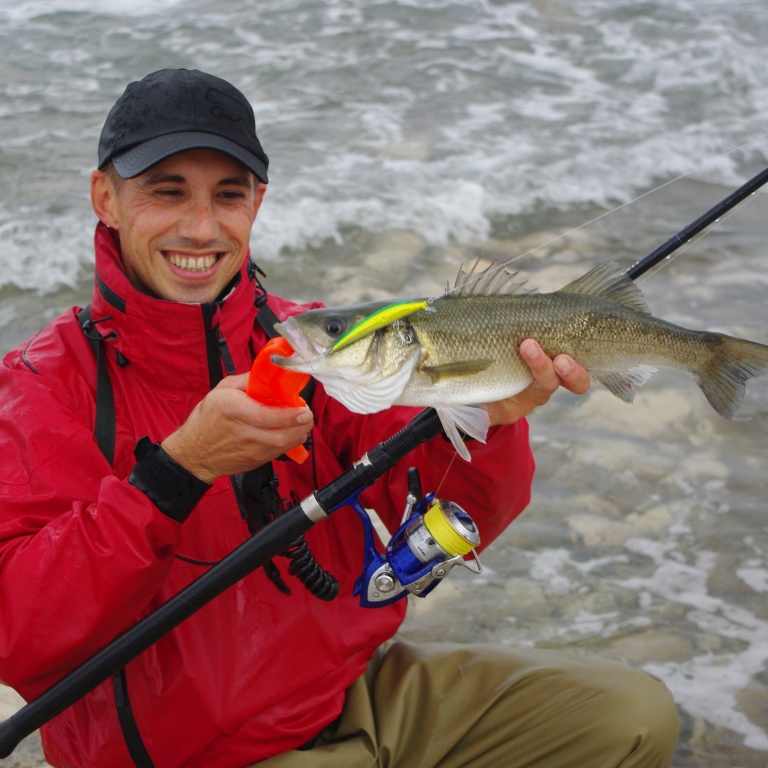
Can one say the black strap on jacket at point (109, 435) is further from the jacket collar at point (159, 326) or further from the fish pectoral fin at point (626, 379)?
the fish pectoral fin at point (626, 379)

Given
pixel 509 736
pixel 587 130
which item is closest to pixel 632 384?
pixel 509 736

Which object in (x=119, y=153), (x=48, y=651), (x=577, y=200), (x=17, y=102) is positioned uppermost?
(x=119, y=153)

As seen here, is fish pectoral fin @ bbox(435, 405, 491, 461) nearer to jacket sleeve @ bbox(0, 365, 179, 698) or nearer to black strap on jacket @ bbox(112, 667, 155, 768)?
jacket sleeve @ bbox(0, 365, 179, 698)

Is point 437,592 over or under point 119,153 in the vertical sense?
under

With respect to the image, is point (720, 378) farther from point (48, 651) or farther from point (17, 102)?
point (17, 102)

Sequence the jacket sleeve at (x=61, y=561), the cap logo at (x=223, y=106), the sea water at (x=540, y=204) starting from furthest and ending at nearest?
the sea water at (x=540, y=204) → the cap logo at (x=223, y=106) → the jacket sleeve at (x=61, y=561)

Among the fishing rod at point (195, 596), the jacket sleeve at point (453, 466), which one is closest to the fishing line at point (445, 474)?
the jacket sleeve at point (453, 466)

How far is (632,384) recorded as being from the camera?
2.61 meters

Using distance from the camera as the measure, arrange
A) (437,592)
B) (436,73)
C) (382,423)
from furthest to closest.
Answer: (436,73)
(437,592)
(382,423)

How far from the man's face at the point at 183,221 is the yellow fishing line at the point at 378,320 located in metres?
0.76

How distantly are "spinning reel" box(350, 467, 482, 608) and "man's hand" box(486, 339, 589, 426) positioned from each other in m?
0.29

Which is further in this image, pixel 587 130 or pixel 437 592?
pixel 587 130

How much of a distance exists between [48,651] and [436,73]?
31.1ft

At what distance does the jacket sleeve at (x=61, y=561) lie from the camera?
2135 mm
